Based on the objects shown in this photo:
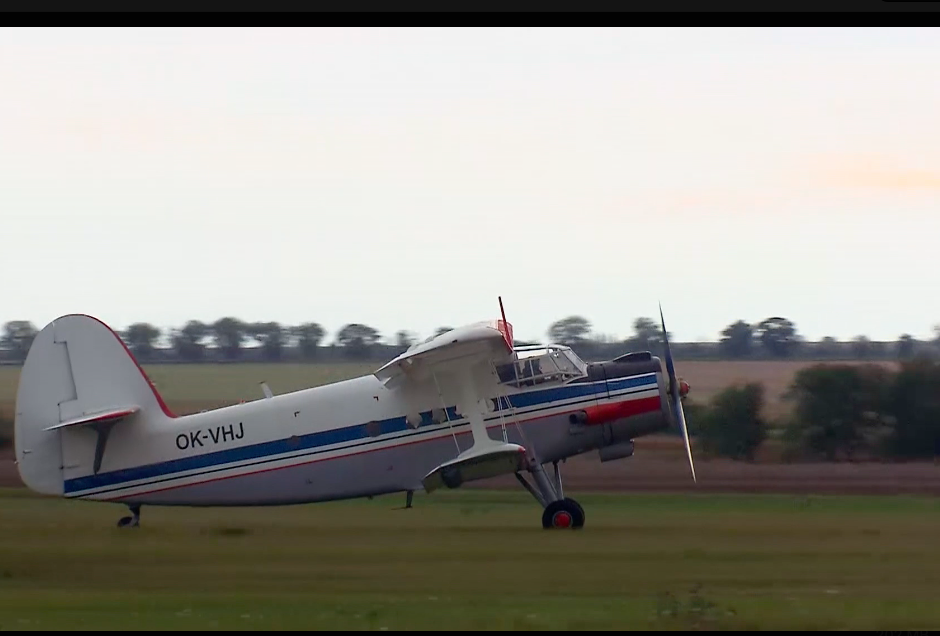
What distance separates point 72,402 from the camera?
19.1 m

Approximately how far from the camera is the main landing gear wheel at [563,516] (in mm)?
18203

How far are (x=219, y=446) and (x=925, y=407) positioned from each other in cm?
2198

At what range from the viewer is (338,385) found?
61.9 feet

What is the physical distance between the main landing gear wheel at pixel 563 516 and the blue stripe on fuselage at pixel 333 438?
1.33 meters

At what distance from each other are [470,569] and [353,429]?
471 cm

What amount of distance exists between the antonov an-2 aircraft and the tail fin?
2 cm

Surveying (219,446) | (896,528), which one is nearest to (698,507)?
(896,528)

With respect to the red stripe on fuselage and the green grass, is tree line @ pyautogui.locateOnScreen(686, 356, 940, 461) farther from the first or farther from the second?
the red stripe on fuselage

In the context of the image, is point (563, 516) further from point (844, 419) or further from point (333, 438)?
point (844, 419)

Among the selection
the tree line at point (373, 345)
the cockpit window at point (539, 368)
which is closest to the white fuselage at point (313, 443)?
the cockpit window at point (539, 368)

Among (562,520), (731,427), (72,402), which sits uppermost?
(72,402)

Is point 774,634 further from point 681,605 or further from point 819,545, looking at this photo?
point 819,545

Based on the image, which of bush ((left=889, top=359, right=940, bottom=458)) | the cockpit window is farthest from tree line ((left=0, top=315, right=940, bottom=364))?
the cockpit window

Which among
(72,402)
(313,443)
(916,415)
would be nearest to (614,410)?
(313,443)
